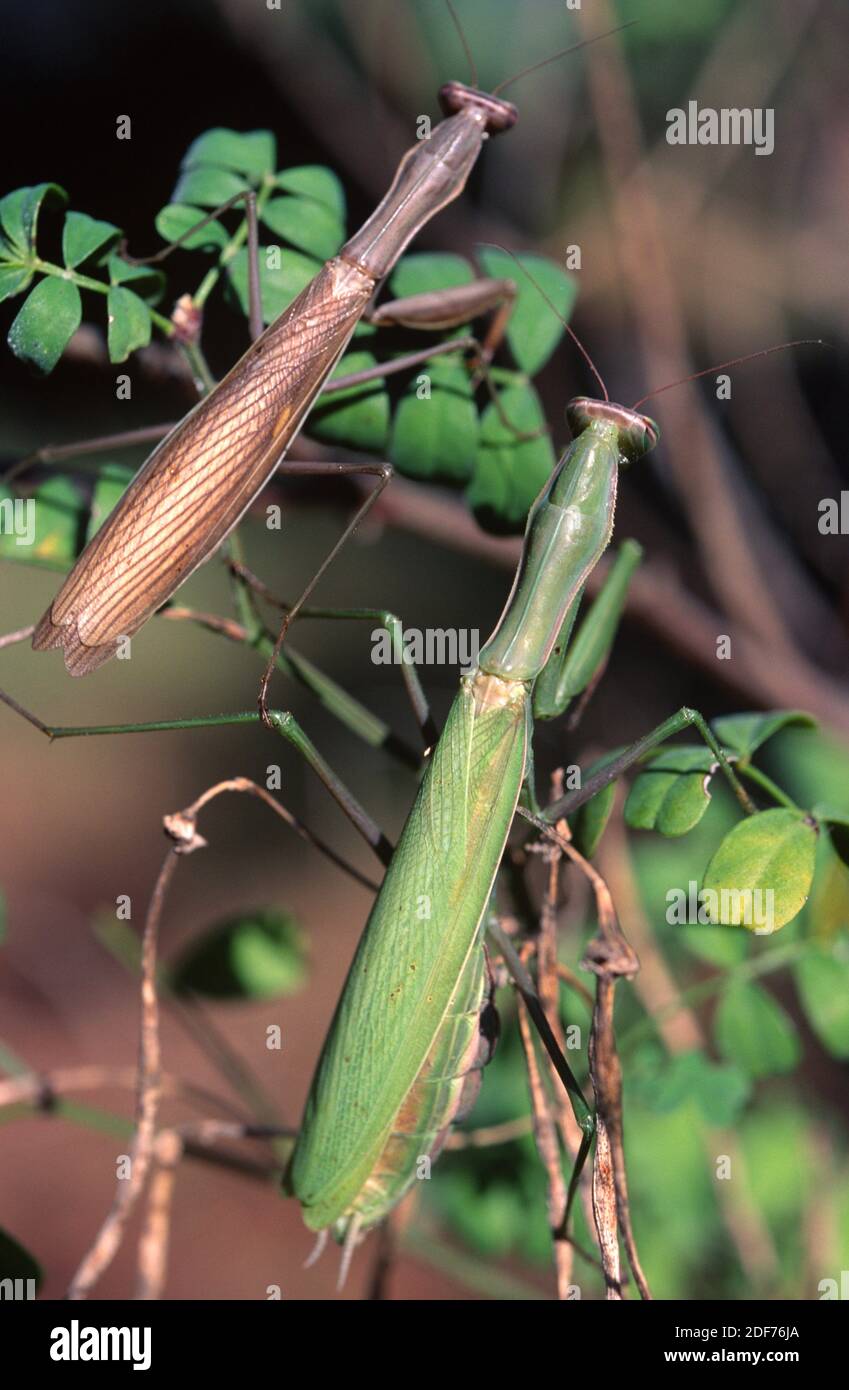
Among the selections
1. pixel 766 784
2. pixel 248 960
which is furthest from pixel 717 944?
pixel 248 960

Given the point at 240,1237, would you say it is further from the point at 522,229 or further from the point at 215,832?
the point at 522,229

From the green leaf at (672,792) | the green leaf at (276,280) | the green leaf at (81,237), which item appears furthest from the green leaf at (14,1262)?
the green leaf at (276,280)

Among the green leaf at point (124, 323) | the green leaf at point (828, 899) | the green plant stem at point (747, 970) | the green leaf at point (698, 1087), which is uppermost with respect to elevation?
the green leaf at point (124, 323)

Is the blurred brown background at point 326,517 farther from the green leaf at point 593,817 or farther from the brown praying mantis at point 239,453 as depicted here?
the green leaf at point 593,817

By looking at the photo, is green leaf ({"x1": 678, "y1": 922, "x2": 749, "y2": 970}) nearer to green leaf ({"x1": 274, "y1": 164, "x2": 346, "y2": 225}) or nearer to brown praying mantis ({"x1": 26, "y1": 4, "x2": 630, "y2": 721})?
brown praying mantis ({"x1": 26, "y1": 4, "x2": 630, "y2": 721})

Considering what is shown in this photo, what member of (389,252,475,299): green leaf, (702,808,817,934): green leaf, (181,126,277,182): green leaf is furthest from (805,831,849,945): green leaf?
(181,126,277,182): green leaf

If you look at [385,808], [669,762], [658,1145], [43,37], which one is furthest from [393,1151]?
[43,37]
